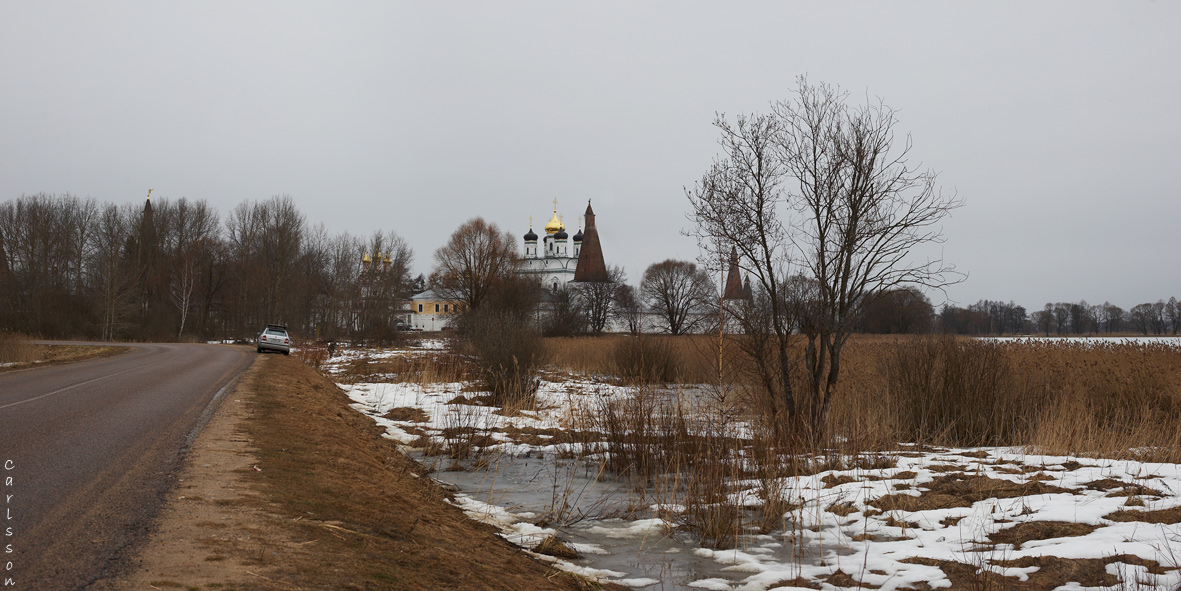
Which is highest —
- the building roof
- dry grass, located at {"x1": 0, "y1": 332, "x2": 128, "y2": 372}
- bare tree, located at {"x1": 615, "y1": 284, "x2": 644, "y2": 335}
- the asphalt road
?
the building roof

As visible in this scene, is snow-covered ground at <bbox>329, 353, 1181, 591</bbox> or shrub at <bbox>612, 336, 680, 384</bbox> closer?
snow-covered ground at <bbox>329, 353, 1181, 591</bbox>

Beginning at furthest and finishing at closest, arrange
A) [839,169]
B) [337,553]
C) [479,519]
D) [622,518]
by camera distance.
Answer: [839,169] < [622,518] < [479,519] < [337,553]

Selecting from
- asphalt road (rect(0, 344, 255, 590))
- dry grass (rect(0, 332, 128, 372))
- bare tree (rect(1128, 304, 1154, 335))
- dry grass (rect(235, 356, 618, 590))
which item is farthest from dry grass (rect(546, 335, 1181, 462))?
bare tree (rect(1128, 304, 1154, 335))

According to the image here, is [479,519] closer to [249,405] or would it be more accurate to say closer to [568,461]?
[568,461]

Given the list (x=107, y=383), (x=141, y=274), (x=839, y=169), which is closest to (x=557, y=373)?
(x=107, y=383)

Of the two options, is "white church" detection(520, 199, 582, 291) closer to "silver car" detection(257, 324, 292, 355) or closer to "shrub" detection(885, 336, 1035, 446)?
"silver car" detection(257, 324, 292, 355)

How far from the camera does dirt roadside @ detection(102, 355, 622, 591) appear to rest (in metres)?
4.20

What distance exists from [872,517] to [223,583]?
6355 millimetres

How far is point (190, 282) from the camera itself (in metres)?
63.0

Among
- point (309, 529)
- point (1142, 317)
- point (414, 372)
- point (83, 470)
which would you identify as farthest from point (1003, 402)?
point (1142, 317)

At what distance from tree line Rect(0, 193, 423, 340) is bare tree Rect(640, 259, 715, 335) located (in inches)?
1086

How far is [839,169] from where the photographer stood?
37.0 feet

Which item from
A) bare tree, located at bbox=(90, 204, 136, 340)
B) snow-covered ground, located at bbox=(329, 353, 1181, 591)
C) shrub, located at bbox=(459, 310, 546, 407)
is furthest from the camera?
bare tree, located at bbox=(90, 204, 136, 340)

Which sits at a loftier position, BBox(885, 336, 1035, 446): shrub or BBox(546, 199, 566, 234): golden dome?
BBox(546, 199, 566, 234): golden dome
